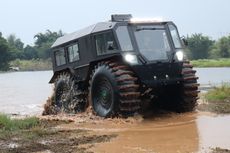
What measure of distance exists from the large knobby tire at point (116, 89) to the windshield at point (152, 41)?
768 mm

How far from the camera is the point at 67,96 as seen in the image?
15352 millimetres

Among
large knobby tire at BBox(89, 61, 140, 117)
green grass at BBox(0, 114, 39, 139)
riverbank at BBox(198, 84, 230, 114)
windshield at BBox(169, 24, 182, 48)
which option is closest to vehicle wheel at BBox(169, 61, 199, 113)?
Result: windshield at BBox(169, 24, 182, 48)

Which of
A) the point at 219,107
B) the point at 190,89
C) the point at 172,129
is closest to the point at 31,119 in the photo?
the point at 172,129

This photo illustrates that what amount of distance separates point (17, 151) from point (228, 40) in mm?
74427

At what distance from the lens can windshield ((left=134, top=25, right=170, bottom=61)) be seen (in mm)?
12773

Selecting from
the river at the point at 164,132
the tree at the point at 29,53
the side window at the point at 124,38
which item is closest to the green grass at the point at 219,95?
the river at the point at 164,132

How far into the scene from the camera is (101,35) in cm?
1325

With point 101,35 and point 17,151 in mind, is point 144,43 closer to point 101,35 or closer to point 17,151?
point 101,35

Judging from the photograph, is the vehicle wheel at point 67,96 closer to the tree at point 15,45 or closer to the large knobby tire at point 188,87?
the large knobby tire at point 188,87

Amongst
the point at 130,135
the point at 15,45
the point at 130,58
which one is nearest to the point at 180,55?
the point at 130,58

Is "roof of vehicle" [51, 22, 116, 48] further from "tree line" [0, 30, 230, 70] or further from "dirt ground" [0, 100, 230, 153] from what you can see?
"tree line" [0, 30, 230, 70]

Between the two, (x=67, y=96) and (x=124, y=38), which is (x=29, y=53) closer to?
(x=67, y=96)

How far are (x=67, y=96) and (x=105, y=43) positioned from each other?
296 centimetres

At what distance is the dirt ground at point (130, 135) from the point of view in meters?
8.38
